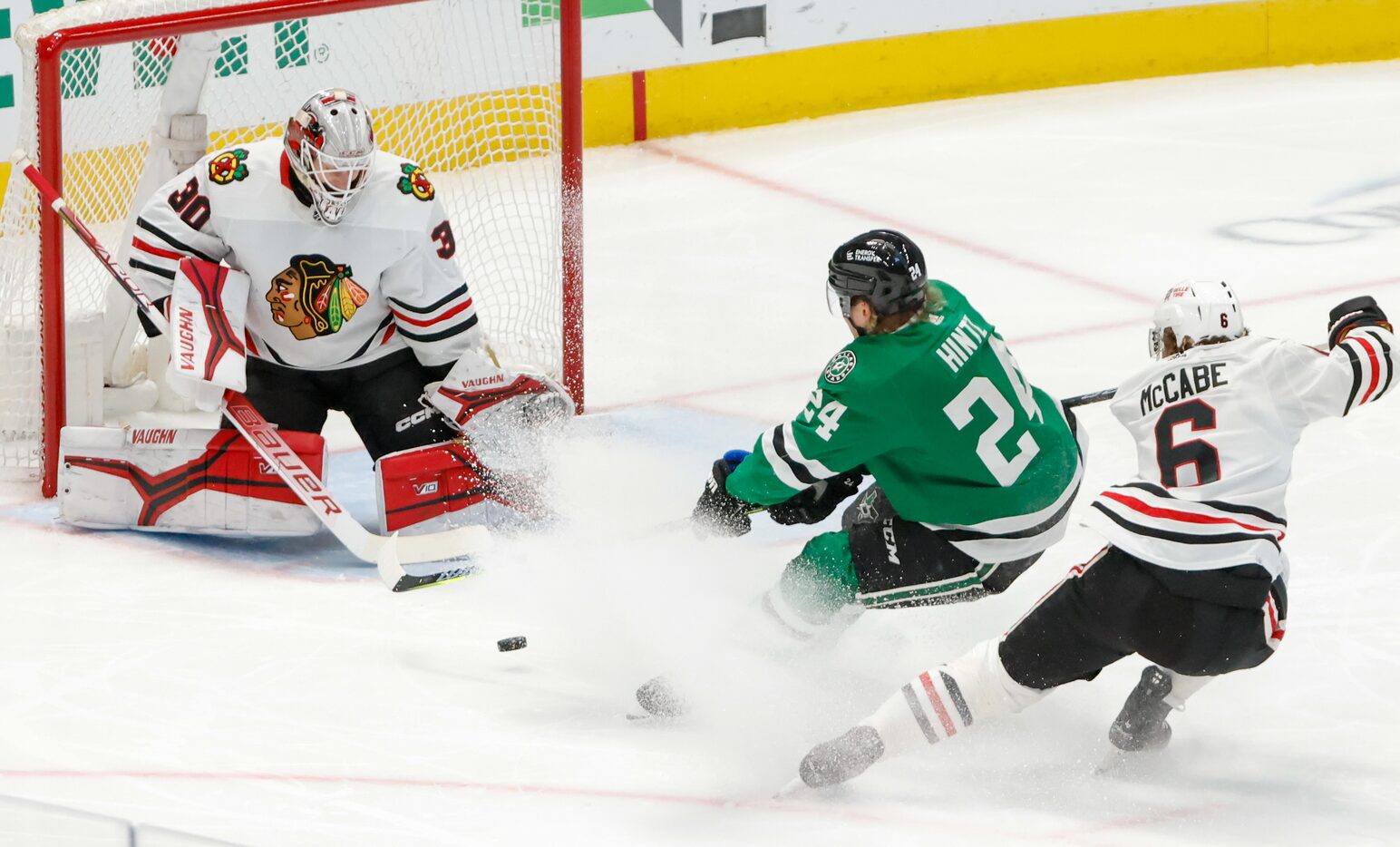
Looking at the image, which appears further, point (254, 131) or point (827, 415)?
point (254, 131)

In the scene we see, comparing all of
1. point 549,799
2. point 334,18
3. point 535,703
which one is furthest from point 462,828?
point 334,18

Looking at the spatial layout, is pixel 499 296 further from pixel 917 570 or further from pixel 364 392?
pixel 917 570

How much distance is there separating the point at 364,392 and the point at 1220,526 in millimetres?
1906

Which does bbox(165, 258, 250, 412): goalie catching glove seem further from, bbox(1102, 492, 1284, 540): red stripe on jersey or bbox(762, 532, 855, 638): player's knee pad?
bbox(1102, 492, 1284, 540): red stripe on jersey

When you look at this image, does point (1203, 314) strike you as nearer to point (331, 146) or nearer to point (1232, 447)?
point (1232, 447)

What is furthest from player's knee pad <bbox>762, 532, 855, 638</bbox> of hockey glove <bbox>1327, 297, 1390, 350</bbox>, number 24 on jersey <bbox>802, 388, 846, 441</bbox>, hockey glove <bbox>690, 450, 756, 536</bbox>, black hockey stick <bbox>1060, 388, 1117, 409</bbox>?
hockey glove <bbox>1327, 297, 1390, 350</bbox>

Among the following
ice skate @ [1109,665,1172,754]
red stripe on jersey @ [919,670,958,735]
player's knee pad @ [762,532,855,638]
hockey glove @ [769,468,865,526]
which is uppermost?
hockey glove @ [769,468,865,526]

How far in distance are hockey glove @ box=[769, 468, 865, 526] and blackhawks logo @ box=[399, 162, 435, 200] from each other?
3.55 ft

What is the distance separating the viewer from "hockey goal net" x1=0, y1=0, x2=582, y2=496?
4223mm

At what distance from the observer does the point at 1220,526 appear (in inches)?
113

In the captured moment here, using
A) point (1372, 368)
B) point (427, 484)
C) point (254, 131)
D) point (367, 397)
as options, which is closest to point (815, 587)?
point (1372, 368)

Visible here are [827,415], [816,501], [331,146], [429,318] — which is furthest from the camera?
[429,318]

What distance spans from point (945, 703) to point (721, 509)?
0.49 meters

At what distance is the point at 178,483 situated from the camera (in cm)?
403
